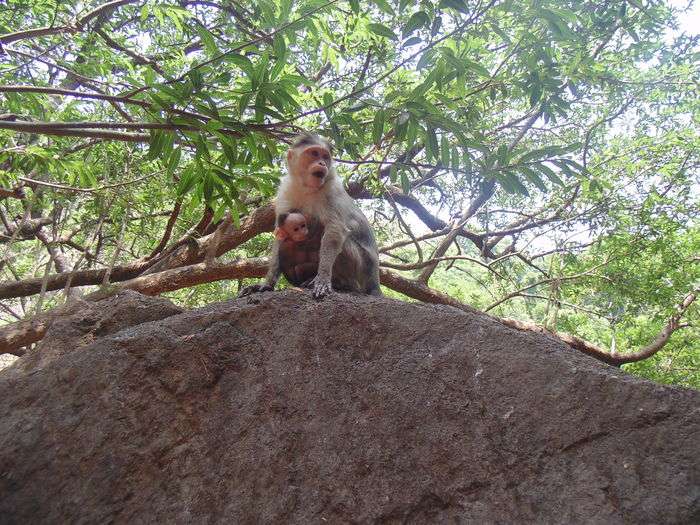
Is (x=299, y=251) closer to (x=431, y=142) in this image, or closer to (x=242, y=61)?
(x=431, y=142)

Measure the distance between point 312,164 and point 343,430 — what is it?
282cm

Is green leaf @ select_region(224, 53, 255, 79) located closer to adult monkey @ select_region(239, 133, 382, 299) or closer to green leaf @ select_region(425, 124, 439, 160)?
green leaf @ select_region(425, 124, 439, 160)

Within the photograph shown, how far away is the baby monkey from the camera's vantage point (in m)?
4.52

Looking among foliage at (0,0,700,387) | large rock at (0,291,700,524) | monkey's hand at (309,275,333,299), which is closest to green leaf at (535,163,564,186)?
foliage at (0,0,700,387)

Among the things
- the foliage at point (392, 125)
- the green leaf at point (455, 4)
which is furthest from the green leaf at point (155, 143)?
the green leaf at point (455, 4)

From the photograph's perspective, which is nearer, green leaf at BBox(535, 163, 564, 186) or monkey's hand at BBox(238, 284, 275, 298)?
green leaf at BBox(535, 163, 564, 186)

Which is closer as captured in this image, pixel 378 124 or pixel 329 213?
pixel 378 124

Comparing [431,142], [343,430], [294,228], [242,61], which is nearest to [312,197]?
[294,228]

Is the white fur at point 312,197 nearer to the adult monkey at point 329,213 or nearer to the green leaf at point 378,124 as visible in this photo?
the adult monkey at point 329,213

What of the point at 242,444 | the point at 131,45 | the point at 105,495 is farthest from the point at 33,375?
the point at 131,45

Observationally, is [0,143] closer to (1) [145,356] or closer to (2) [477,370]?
(1) [145,356]

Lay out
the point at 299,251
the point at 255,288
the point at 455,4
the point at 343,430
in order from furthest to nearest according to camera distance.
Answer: the point at 299,251 → the point at 255,288 → the point at 455,4 → the point at 343,430

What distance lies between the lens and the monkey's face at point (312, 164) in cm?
468

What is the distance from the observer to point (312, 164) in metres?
4.69
